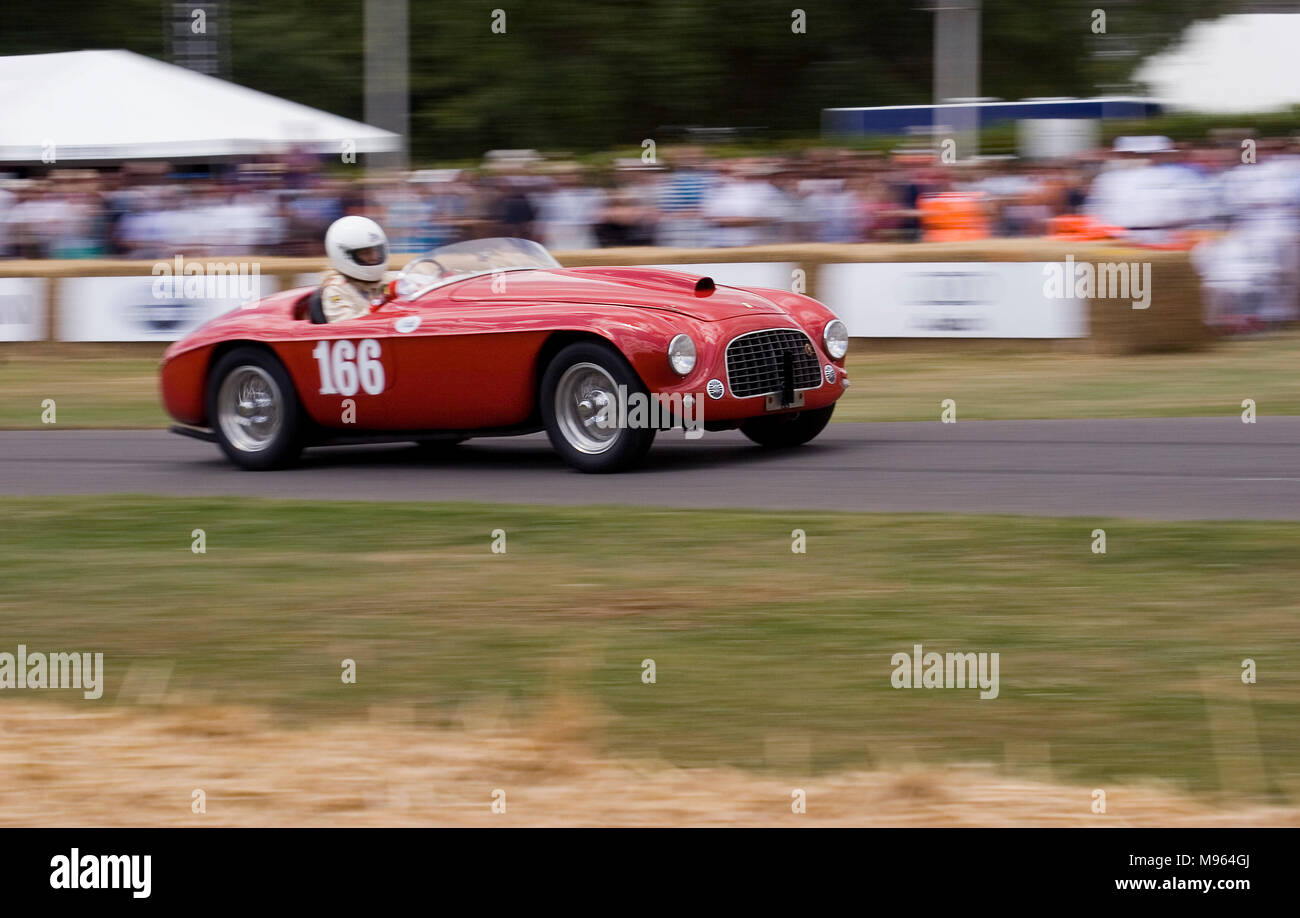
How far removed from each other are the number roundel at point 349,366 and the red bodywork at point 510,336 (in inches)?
1.0

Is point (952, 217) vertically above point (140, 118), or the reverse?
point (140, 118)

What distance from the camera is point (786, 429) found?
35.0 ft

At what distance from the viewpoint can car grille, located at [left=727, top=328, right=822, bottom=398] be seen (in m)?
9.45

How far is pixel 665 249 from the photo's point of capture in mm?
16547

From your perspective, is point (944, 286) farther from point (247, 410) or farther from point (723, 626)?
point (723, 626)

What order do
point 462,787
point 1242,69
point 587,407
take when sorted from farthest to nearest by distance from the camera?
point 1242,69 < point 587,407 < point 462,787

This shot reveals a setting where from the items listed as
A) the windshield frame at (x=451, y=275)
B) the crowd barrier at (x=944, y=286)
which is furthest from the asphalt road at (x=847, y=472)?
the crowd barrier at (x=944, y=286)

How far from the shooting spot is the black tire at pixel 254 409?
10461 mm

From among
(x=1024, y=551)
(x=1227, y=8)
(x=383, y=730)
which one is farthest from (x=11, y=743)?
(x=1227, y=8)

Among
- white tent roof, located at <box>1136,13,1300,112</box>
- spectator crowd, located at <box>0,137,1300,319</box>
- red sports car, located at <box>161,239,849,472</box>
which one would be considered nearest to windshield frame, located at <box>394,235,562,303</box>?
red sports car, located at <box>161,239,849,472</box>

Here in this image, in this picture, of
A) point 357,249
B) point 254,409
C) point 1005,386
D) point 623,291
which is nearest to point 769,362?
point 623,291

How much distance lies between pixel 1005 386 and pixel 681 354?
477 cm

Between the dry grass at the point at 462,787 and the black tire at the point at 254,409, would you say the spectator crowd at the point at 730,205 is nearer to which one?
the black tire at the point at 254,409

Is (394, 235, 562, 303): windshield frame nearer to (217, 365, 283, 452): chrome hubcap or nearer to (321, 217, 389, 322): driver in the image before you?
(321, 217, 389, 322): driver
